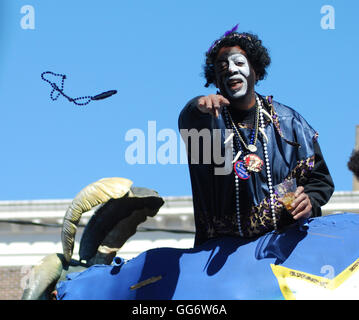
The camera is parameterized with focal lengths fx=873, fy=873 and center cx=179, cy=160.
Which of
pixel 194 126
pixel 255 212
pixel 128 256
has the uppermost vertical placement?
pixel 194 126

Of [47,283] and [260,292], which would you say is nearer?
[260,292]

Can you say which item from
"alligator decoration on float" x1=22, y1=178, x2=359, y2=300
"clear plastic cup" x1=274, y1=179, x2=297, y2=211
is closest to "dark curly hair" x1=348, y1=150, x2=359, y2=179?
"alligator decoration on float" x1=22, y1=178, x2=359, y2=300

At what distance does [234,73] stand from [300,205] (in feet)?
3.46

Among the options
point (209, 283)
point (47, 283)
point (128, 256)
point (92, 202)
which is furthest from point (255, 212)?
point (128, 256)

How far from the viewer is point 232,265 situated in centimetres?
571

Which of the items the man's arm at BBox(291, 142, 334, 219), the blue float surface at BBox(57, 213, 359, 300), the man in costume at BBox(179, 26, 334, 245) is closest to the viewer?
the blue float surface at BBox(57, 213, 359, 300)

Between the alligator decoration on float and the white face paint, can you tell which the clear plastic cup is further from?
the white face paint

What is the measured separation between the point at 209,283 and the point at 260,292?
35 cm

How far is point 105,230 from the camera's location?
672 cm

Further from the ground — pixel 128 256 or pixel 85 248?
pixel 85 248

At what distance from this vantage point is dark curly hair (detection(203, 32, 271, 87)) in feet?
20.4

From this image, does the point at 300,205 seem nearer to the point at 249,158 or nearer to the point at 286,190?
the point at 286,190
